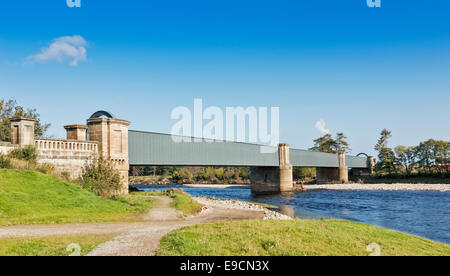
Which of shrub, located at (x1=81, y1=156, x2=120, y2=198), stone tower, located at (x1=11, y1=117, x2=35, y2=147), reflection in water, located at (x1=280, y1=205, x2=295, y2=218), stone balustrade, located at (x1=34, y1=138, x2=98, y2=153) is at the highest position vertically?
stone tower, located at (x1=11, y1=117, x2=35, y2=147)

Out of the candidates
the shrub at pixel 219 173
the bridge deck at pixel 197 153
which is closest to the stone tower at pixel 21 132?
the bridge deck at pixel 197 153

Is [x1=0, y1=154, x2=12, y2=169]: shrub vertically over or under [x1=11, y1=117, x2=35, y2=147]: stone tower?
under

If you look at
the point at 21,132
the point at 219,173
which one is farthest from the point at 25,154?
the point at 219,173

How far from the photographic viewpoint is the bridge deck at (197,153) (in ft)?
116

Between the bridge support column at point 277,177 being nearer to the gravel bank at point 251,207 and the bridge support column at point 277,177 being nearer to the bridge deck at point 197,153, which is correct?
the bridge deck at point 197,153

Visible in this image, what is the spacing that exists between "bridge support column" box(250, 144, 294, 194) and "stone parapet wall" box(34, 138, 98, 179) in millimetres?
39382

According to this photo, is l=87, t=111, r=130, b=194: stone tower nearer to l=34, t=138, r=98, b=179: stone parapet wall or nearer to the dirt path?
l=34, t=138, r=98, b=179: stone parapet wall

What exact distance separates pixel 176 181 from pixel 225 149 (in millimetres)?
57823

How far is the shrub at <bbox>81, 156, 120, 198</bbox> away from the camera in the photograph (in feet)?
84.1

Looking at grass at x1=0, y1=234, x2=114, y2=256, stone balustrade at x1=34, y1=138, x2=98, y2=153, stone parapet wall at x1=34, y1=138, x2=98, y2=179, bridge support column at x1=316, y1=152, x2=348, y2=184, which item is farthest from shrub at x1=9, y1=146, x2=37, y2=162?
bridge support column at x1=316, y1=152, x2=348, y2=184

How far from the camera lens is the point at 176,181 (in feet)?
340

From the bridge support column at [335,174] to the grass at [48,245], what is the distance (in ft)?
239
